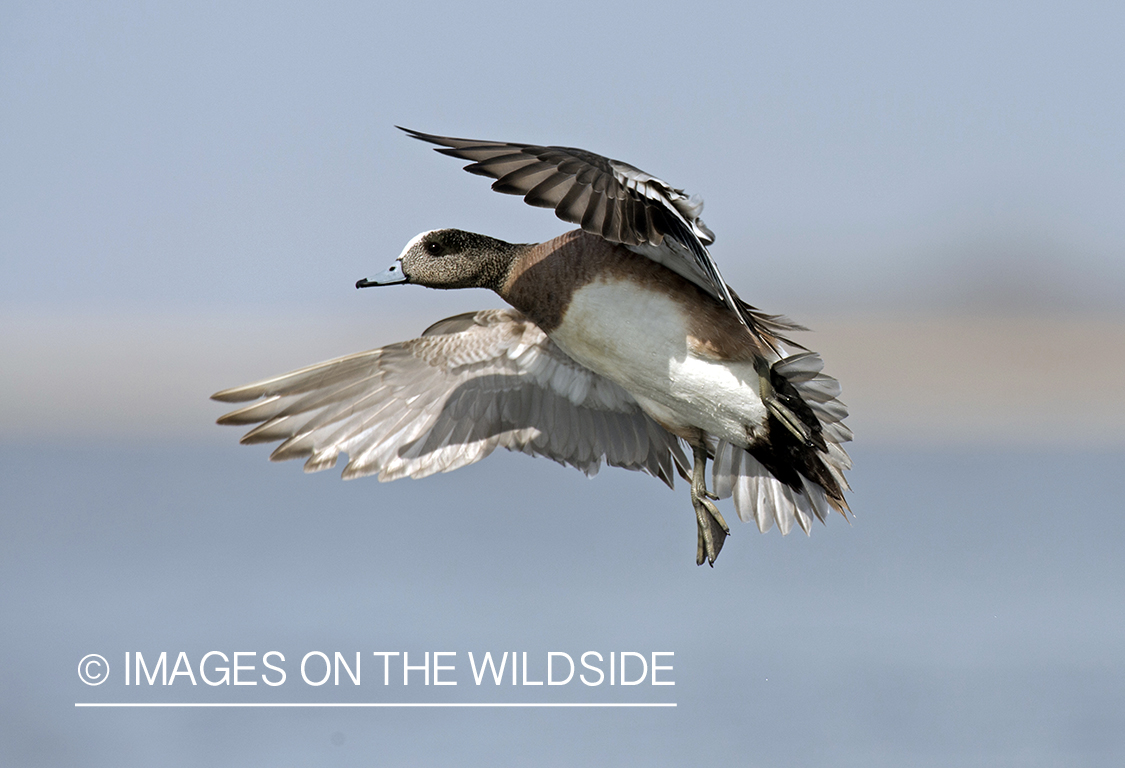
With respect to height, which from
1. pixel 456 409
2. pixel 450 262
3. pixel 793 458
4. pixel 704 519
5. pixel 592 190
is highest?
pixel 450 262

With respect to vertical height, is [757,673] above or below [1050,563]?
below

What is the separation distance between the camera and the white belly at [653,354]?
4.12 meters

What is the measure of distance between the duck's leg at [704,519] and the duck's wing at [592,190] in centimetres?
128

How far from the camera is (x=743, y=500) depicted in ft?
16.2

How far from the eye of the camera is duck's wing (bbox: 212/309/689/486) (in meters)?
4.97

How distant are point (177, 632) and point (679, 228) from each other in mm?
6278

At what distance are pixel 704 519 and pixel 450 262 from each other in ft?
4.34

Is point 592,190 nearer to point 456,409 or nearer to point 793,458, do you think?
point 793,458

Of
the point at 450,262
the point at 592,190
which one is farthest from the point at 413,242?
the point at 592,190

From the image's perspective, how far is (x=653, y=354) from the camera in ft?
13.6

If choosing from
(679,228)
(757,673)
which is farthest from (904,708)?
(679,228)

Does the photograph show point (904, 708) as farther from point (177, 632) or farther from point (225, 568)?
point (225, 568)

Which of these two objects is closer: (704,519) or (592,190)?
(592,190)

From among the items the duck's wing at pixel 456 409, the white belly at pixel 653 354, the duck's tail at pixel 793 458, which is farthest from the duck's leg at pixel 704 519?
the duck's wing at pixel 456 409
